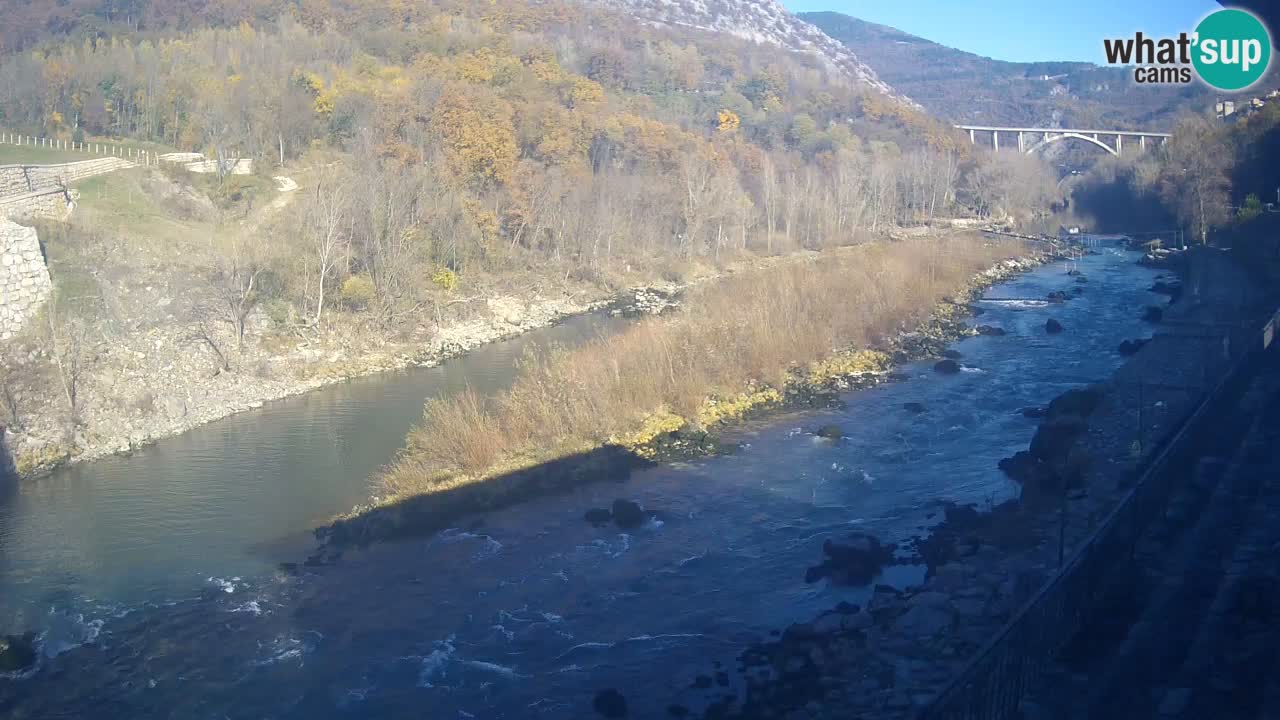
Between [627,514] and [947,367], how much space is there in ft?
28.6

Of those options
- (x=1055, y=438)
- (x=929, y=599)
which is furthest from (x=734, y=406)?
(x=929, y=599)

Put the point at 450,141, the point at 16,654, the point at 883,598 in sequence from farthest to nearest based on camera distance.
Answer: the point at 450,141
the point at 883,598
the point at 16,654

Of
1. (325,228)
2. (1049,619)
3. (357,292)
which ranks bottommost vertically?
(1049,619)

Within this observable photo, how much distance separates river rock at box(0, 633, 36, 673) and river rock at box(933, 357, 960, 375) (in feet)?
45.5

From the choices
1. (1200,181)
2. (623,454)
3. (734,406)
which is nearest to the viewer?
(623,454)

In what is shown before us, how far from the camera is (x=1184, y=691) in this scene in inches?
207

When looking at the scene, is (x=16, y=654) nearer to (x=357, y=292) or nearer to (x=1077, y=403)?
(x=1077, y=403)

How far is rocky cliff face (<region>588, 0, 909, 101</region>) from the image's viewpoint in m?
78.4

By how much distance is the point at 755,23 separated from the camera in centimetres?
9144

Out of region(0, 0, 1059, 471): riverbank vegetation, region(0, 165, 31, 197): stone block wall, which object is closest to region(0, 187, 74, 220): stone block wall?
region(0, 165, 31, 197): stone block wall

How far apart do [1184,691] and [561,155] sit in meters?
27.2

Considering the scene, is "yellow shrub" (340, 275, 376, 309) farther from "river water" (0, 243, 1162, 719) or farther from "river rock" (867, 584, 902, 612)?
"river rock" (867, 584, 902, 612)

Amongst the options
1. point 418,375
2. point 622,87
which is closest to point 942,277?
point 418,375

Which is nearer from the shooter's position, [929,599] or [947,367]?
[929,599]
